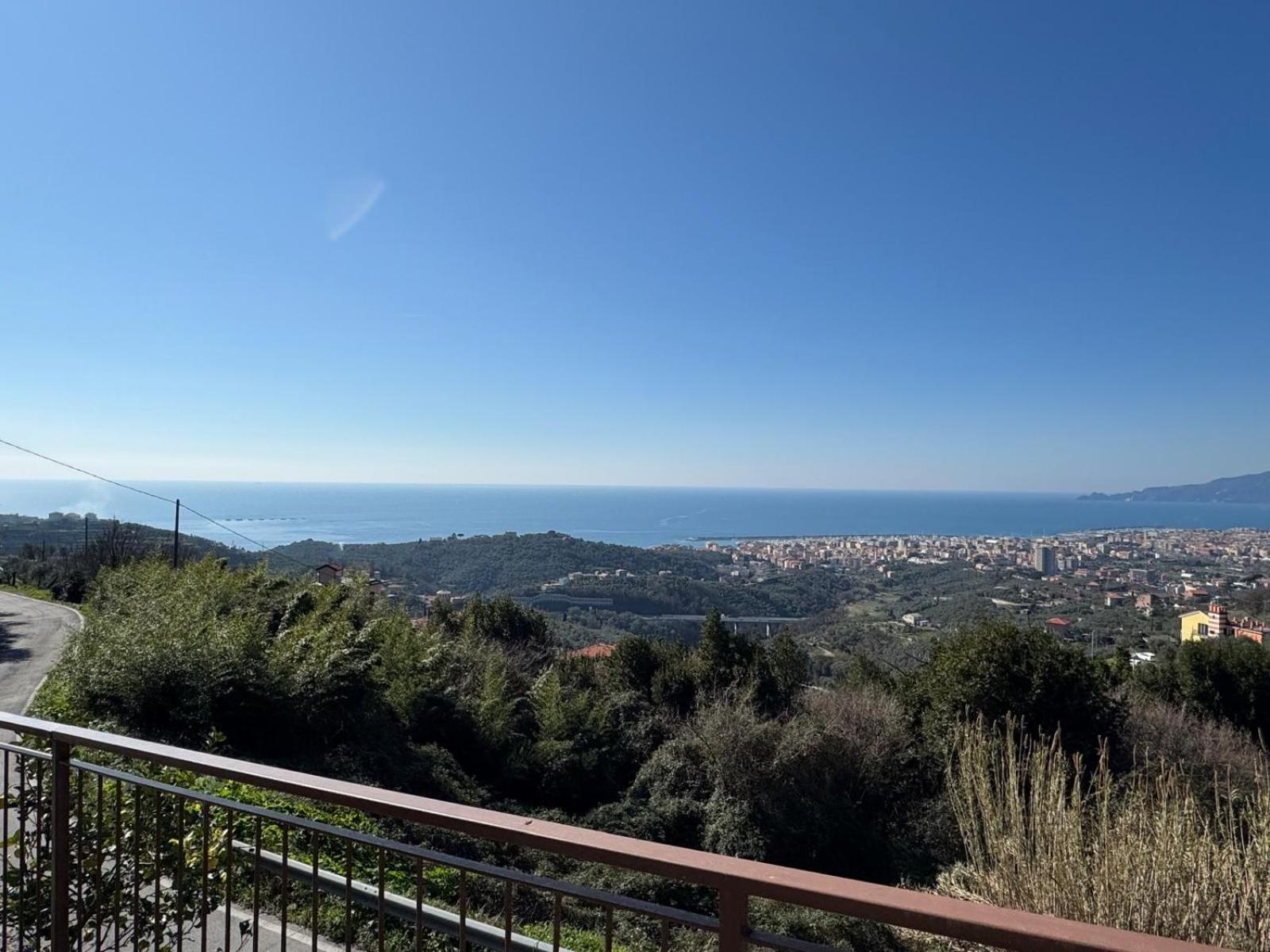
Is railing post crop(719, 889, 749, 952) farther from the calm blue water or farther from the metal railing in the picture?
the calm blue water

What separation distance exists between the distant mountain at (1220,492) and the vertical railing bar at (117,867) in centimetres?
12502

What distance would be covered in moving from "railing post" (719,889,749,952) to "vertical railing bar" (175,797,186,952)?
61.4 inches

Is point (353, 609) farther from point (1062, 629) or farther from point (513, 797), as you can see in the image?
point (1062, 629)

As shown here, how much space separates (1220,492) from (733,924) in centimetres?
13502

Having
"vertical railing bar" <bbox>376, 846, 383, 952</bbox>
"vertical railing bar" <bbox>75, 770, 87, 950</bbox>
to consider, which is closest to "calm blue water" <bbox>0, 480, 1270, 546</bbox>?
"vertical railing bar" <bbox>75, 770, 87, 950</bbox>

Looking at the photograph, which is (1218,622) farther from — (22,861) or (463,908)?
(22,861)

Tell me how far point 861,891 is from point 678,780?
10.3m

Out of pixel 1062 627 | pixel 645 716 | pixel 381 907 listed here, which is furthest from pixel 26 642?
pixel 1062 627

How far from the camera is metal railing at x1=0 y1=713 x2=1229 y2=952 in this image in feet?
2.98

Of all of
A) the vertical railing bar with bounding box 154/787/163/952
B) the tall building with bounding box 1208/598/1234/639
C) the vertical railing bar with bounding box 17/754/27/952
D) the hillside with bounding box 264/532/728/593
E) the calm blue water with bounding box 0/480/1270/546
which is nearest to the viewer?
the vertical railing bar with bounding box 154/787/163/952

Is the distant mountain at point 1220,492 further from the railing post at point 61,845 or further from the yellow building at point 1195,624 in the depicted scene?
the railing post at point 61,845

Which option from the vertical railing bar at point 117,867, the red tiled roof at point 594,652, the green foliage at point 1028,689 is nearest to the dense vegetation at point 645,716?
the green foliage at point 1028,689

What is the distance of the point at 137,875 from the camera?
1.88 metres

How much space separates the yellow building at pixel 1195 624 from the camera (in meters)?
22.5
